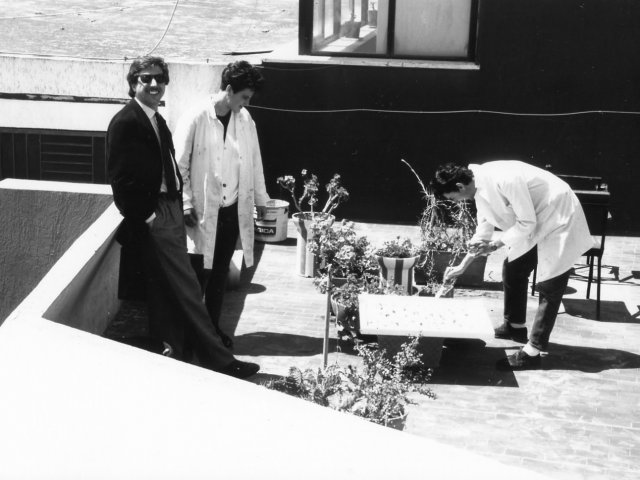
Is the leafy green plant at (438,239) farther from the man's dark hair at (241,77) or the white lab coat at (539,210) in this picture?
the man's dark hair at (241,77)

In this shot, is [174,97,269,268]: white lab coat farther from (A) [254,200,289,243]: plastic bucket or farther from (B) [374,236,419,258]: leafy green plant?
(A) [254,200,289,243]: plastic bucket

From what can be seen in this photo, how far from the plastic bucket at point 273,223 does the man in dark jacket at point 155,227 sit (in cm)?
367

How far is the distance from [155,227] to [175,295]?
0.43m

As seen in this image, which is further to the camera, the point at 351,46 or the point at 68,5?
the point at 68,5

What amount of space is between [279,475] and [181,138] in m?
3.95

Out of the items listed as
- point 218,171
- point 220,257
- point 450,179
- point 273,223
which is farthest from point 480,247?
point 273,223

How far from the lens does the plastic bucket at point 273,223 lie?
967 centimetres

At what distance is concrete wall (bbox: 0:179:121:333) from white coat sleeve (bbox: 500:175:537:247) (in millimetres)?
2627

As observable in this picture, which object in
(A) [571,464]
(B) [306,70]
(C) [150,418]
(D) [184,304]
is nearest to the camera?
(C) [150,418]

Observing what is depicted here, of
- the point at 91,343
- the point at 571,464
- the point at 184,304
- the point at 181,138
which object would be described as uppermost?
the point at 181,138

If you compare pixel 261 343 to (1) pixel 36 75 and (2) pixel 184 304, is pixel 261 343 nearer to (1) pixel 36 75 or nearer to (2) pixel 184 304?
(2) pixel 184 304

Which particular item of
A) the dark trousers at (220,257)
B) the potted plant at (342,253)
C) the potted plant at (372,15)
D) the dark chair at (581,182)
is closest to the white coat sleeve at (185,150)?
the dark trousers at (220,257)

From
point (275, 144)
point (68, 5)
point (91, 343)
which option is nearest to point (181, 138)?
point (91, 343)

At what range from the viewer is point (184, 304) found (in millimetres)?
5871
